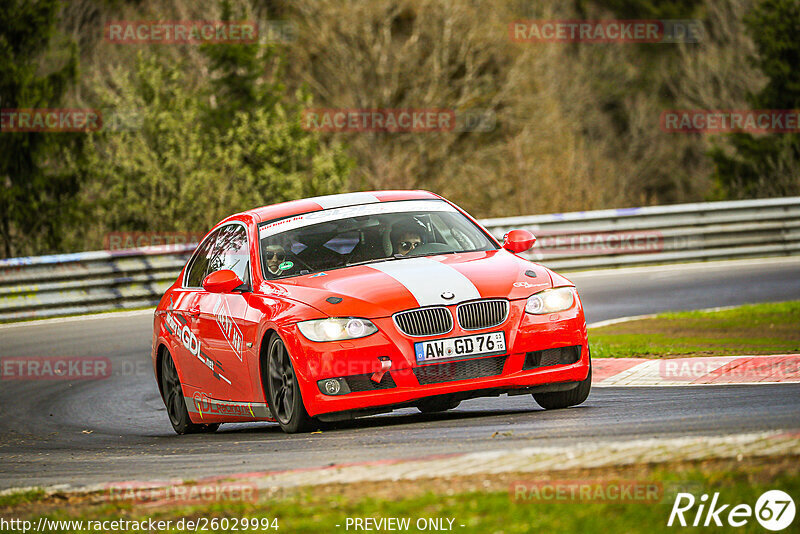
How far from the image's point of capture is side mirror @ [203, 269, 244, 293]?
29.6 ft

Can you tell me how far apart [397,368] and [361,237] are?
162cm

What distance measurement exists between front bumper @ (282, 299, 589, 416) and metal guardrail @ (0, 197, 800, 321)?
38.6ft

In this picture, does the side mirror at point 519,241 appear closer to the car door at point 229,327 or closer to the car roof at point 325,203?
the car roof at point 325,203

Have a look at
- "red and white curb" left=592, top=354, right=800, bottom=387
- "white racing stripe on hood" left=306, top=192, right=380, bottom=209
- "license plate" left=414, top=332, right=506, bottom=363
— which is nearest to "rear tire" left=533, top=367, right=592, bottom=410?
"license plate" left=414, top=332, right=506, bottom=363

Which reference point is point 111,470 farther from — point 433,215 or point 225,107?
point 225,107

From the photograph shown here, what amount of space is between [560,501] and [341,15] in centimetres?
3988

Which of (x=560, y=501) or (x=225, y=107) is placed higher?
(x=560, y=501)

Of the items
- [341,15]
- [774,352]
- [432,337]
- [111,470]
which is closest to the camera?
[111,470]

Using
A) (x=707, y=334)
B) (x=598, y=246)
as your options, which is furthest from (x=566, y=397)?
(x=598, y=246)

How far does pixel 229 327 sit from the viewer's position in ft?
29.8

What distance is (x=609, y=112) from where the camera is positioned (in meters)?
62.6

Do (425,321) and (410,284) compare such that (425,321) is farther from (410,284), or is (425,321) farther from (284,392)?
(284,392)

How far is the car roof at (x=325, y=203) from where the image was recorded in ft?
31.9

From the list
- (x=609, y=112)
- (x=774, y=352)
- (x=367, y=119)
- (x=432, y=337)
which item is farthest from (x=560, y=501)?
(x=609, y=112)
